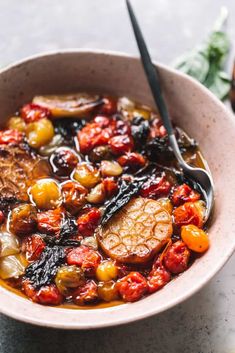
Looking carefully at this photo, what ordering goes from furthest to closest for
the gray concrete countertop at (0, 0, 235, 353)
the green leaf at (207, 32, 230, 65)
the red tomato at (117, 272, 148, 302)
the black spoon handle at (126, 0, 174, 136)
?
the gray concrete countertop at (0, 0, 235, 353) → the green leaf at (207, 32, 230, 65) → the black spoon handle at (126, 0, 174, 136) → the red tomato at (117, 272, 148, 302)

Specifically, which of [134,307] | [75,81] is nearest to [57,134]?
[75,81]

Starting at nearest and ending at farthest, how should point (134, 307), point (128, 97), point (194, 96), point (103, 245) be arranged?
point (134, 307)
point (103, 245)
point (194, 96)
point (128, 97)

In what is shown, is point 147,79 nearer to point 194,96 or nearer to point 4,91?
point 194,96

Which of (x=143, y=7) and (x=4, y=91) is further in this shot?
(x=143, y=7)

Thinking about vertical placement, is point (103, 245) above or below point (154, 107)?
below

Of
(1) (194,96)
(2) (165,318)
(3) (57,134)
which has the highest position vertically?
(1) (194,96)

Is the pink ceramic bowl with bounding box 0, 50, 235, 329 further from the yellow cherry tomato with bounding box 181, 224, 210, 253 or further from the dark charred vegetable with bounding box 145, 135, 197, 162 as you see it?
the dark charred vegetable with bounding box 145, 135, 197, 162

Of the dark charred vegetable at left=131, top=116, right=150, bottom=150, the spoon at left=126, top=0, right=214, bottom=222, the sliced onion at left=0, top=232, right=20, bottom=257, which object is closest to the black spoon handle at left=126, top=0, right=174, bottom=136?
the spoon at left=126, top=0, right=214, bottom=222

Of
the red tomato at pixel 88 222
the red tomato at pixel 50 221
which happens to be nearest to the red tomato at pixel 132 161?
the red tomato at pixel 88 222
